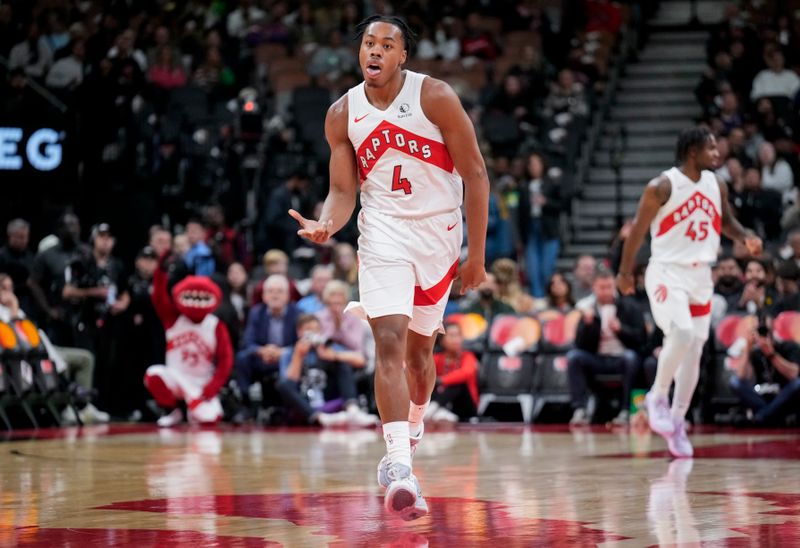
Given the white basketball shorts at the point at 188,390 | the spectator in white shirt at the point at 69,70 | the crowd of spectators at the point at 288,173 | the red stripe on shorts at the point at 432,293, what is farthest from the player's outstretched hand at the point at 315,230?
the spectator in white shirt at the point at 69,70

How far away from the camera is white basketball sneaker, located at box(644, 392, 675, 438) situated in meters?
8.26

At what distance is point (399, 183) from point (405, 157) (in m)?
0.11

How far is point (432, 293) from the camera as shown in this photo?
5.74 metres

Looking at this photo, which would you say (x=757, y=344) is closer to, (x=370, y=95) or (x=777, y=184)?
(x=777, y=184)

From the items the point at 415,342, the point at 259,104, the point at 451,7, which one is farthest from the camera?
the point at 451,7

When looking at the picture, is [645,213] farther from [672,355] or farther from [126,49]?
[126,49]

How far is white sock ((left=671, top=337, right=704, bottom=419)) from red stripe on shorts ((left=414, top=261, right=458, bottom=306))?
10.4 feet

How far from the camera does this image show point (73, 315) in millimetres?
13469

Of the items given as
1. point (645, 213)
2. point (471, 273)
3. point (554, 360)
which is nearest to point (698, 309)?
point (645, 213)

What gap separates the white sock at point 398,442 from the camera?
5164 mm

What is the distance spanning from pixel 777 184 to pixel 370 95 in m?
9.74

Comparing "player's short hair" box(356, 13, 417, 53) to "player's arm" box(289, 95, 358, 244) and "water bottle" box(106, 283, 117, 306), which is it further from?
"water bottle" box(106, 283, 117, 306)

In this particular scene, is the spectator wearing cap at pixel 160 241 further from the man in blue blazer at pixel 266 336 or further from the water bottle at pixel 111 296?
the man in blue blazer at pixel 266 336

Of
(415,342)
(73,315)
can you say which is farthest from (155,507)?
(73,315)
